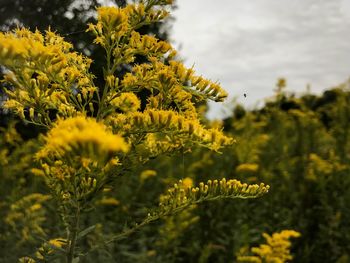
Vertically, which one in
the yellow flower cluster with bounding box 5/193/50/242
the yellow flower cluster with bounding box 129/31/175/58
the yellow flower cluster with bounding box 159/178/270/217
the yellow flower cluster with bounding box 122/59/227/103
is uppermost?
the yellow flower cluster with bounding box 129/31/175/58

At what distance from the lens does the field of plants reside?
2098mm

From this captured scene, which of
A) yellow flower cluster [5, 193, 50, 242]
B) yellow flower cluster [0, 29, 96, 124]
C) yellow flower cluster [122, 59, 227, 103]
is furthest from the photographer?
yellow flower cluster [5, 193, 50, 242]

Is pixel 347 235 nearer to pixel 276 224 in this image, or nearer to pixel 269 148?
pixel 276 224

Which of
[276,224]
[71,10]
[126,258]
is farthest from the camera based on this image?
[276,224]

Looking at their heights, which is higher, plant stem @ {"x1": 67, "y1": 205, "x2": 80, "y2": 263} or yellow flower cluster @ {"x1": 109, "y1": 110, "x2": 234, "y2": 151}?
yellow flower cluster @ {"x1": 109, "y1": 110, "x2": 234, "y2": 151}

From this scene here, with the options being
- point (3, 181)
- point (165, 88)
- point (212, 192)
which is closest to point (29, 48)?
point (165, 88)

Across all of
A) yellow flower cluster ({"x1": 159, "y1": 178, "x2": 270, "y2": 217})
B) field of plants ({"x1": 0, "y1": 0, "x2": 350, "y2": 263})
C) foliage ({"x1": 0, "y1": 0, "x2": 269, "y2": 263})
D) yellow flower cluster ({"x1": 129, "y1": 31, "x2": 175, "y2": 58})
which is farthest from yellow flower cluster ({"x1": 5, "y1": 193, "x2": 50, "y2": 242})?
yellow flower cluster ({"x1": 129, "y1": 31, "x2": 175, "y2": 58})

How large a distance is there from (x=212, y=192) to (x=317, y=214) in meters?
3.72

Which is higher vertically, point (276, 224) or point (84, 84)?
point (84, 84)

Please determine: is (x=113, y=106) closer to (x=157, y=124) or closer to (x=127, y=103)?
(x=127, y=103)

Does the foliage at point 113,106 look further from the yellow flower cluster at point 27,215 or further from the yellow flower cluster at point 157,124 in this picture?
the yellow flower cluster at point 27,215

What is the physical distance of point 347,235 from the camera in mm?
5312

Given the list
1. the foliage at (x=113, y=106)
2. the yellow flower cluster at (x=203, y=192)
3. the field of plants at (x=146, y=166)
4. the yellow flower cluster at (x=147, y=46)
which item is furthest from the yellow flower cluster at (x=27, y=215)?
the yellow flower cluster at (x=147, y=46)

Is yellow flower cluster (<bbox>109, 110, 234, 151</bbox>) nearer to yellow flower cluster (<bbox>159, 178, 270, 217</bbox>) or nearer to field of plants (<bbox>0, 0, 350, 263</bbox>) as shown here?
field of plants (<bbox>0, 0, 350, 263</bbox>)
